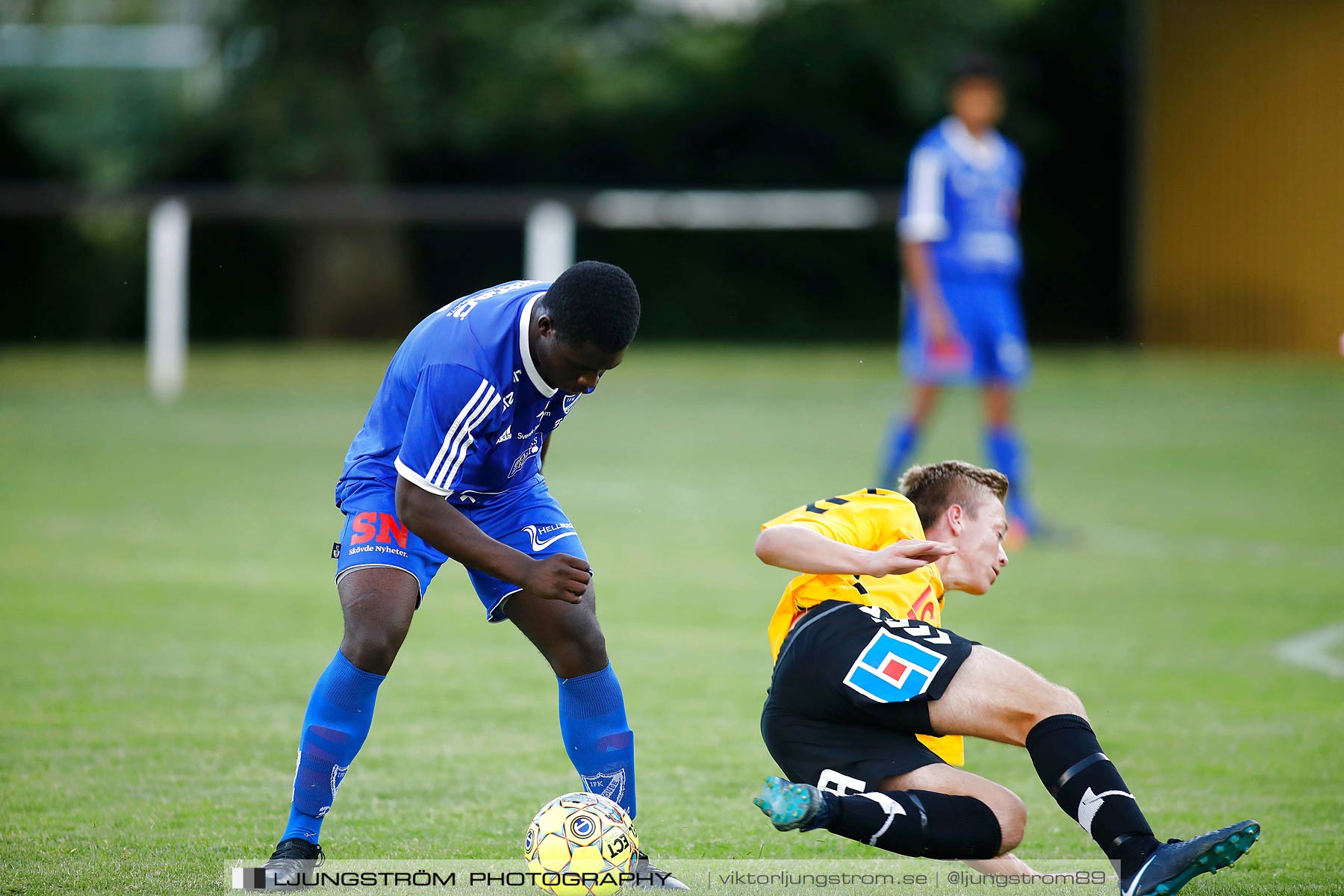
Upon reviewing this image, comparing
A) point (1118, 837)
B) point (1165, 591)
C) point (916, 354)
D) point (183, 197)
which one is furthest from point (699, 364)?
point (1118, 837)

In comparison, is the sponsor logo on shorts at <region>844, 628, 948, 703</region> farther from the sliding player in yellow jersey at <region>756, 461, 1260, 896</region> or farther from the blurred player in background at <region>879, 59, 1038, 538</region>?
the blurred player in background at <region>879, 59, 1038, 538</region>

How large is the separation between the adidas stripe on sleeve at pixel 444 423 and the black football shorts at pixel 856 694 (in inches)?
36.2

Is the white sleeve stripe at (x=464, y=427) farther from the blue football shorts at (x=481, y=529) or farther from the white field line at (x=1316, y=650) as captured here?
the white field line at (x=1316, y=650)

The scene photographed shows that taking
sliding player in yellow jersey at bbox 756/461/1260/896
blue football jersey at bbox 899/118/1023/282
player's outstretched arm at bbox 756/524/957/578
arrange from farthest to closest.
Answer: blue football jersey at bbox 899/118/1023/282 → player's outstretched arm at bbox 756/524/957/578 → sliding player in yellow jersey at bbox 756/461/1260/896

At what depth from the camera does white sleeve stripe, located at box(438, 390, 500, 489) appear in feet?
12.5

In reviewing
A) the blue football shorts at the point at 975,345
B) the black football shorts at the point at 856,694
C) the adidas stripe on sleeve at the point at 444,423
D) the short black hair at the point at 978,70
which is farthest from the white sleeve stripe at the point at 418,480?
the short black hair at the point at 978,70

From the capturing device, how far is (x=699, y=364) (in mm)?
22859

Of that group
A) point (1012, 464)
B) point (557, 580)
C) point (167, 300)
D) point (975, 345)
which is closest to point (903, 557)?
point (557, 580)

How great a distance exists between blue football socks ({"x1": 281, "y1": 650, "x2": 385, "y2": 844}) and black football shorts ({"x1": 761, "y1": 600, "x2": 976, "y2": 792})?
1018mm

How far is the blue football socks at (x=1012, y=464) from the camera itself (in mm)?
9578

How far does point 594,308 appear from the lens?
3727 mm

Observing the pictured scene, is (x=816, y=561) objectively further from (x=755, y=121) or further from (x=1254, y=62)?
(x=755, y=121)

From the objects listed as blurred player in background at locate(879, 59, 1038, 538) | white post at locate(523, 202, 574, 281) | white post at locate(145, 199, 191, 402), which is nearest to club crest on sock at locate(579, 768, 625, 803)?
blurred player in background at locate(879, 59, 1038, 538)

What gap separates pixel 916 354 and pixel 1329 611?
3312 millimetres
